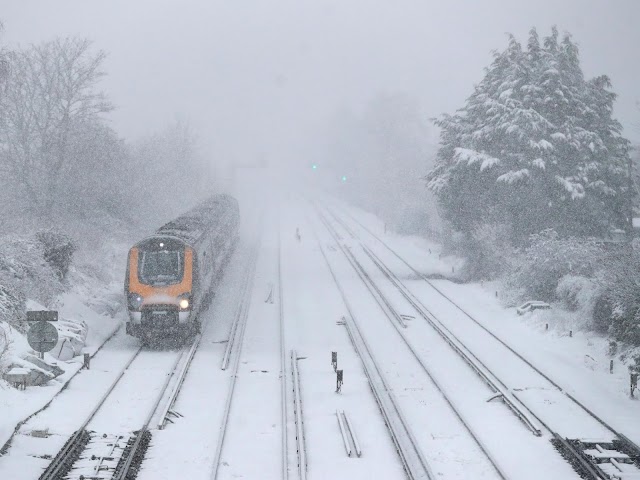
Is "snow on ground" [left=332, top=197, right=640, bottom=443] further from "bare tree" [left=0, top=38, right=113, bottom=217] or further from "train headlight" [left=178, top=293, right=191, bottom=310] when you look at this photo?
"bare tree" [left=0, top=38, right=113, bottom=217]

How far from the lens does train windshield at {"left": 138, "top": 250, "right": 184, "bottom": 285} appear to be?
62.2 ft

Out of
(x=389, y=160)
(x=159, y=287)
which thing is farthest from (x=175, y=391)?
(x=389, y=160)

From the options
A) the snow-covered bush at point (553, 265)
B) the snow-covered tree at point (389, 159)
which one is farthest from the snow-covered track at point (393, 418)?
the snow-covered tree at point (389, 159)

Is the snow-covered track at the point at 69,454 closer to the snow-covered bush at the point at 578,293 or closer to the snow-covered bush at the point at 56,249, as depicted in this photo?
the snow-covered bush at the point at 56,249

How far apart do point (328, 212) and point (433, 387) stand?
52392 mm

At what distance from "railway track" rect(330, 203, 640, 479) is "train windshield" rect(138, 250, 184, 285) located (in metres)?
8.32

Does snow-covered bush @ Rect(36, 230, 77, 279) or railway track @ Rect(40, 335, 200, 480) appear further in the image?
snow-covered bush @ Rect(36, 230, 77, 279)

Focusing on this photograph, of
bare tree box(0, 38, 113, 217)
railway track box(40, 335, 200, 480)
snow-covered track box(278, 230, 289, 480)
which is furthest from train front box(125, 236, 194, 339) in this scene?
bare tree box(0, 38, 113, 217)

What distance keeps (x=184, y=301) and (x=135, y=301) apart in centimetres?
136

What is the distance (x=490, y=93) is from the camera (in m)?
31.9

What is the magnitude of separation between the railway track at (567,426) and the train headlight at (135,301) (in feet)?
29.8

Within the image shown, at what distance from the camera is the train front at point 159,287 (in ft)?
61.4

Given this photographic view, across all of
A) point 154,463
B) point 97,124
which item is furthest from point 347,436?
point 97,124

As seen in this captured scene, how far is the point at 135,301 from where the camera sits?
18703 millimetres
